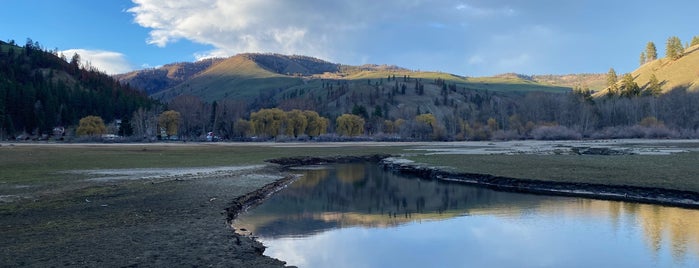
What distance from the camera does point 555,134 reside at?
157000 mm

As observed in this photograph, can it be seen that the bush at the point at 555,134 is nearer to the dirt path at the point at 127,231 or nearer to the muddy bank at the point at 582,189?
the muddy bank at the point at 582,189

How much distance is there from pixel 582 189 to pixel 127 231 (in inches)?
1154

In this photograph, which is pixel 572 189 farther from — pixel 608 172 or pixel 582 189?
pixel 608 172

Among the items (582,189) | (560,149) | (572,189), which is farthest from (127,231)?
(560,149)

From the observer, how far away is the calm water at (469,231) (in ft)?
57.0

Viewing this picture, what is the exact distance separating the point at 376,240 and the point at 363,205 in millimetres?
9957

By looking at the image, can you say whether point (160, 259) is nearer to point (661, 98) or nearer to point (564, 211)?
point (564, 211)

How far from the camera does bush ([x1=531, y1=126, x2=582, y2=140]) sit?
506ft

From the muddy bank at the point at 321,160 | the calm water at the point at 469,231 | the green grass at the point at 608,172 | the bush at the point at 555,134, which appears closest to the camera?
the calm water at the point at 469,231

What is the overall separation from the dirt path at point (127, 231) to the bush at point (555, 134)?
5741 inches

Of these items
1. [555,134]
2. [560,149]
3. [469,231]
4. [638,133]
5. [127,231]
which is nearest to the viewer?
[127,231]

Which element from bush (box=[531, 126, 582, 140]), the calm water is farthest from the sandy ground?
bush (box=[531, 126, 582, 140])

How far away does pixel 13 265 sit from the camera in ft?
41.6

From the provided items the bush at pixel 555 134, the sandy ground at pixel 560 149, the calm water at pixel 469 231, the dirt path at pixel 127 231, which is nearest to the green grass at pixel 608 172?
the calm water at pixel 469 231
